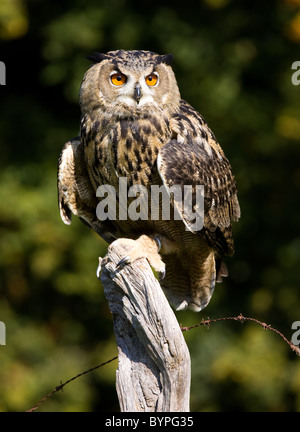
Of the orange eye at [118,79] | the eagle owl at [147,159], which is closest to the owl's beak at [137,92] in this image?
the eagle owl at [147,159]

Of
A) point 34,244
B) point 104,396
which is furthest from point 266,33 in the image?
point 104,396

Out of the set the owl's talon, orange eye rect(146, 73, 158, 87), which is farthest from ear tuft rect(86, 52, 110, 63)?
the owl's talon

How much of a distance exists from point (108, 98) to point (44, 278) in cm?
327

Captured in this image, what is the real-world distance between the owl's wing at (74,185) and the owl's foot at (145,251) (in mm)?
447

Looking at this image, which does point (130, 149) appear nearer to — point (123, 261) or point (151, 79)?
point (151, 79)

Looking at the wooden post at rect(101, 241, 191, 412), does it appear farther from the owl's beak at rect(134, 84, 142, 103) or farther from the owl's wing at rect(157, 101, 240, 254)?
the owl's beak at rect(134, 84, 142, 103)

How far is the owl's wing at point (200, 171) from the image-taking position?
3412mm

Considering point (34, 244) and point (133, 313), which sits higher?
point (34, 244)

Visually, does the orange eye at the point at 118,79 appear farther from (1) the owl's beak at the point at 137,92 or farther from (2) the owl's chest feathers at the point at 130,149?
(2) the owl's chest feathers at the point at 130,149

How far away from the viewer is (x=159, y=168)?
11.1 ft

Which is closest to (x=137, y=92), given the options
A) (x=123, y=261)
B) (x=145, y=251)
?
(x=145, y=251)

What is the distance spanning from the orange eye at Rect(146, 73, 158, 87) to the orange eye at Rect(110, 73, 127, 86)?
12 centimetres

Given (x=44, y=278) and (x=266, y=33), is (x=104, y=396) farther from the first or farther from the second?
(x=266, y=33)

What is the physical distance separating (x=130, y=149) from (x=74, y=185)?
1.54ft
